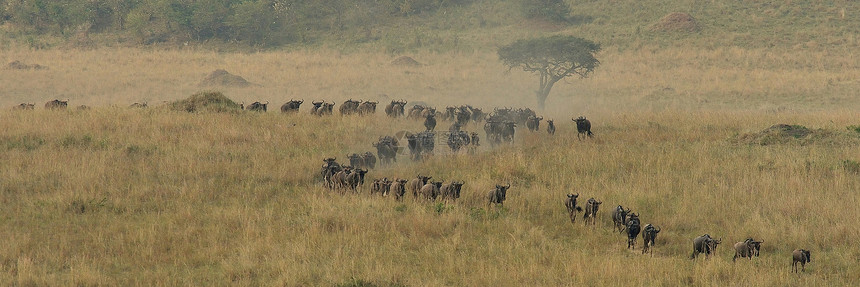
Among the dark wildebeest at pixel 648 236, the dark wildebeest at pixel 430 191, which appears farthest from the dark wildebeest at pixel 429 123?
the dark wildebeest at pixel 648 236

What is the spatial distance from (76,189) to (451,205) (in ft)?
21.0

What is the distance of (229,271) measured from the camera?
8.73 metres

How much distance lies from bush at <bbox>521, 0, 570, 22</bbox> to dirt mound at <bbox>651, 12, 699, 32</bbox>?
34.8 ft

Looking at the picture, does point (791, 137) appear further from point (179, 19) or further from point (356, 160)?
point (179, 19)

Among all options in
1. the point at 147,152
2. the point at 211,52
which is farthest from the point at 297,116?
the point at 211,52

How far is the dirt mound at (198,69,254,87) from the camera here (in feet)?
135

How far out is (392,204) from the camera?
39.0 ft

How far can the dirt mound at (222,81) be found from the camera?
135 ft

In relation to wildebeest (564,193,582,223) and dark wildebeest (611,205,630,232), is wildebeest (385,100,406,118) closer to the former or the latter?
wildebeest (564,193,582,223)

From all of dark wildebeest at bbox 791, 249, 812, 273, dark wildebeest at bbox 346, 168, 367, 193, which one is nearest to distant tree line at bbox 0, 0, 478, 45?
dark wildebeest at bbox 346, 168, 367, 193

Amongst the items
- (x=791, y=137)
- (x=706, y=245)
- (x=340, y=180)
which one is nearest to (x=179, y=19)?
(x=791, y=137)

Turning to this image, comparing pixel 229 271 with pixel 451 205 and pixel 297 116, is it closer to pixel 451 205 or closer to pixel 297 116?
pixel 451 205

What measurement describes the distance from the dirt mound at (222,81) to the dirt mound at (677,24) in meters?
33.5

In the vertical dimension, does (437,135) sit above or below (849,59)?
below
